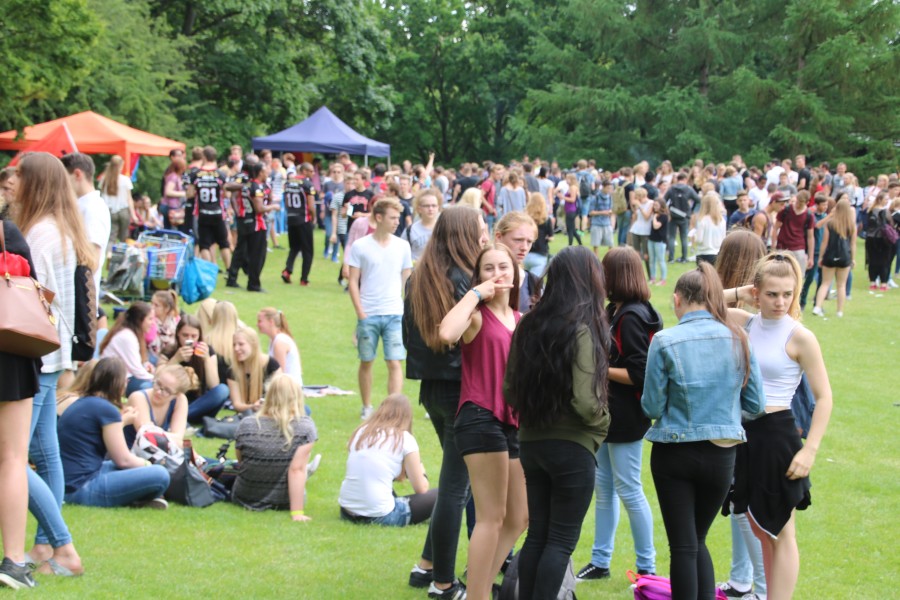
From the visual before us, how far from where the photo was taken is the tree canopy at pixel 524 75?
30812 mm

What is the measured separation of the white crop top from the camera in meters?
4.69

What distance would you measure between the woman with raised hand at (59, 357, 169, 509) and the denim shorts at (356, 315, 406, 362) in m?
2.45

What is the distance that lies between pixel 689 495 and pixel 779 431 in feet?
1.97

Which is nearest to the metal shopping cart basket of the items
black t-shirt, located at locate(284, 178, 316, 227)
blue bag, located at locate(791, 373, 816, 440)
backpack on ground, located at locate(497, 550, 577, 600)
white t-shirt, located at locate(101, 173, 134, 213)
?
white t-shirt, located at locate(101, 173, 134, 213)

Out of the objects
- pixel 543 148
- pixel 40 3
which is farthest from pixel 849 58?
pixel 40 3

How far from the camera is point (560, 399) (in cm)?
425

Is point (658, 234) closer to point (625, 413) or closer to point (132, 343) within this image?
point (132, 343)

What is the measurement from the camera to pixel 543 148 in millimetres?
44375

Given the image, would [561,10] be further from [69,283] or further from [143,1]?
[69,283]

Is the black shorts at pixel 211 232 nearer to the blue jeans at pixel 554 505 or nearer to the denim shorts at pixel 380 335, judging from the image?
the denim shorts at pixel 380 335

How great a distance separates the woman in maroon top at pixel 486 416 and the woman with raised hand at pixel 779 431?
1074 millimetres

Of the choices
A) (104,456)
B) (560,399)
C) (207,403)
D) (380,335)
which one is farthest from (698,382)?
(207,403)

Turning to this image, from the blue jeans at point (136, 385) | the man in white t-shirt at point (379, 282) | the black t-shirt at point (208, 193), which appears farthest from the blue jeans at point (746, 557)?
the black t-shirt at point (208, 193)

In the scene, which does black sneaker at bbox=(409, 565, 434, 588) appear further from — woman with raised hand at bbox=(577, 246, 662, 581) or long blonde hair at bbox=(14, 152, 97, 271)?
long blonde hair at bbox=(14, 152, 97, 271)
